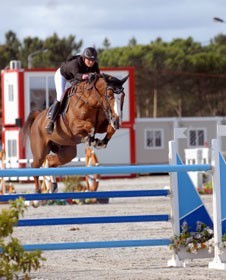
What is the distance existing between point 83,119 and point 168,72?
53.3 metres

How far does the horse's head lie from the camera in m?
10.4

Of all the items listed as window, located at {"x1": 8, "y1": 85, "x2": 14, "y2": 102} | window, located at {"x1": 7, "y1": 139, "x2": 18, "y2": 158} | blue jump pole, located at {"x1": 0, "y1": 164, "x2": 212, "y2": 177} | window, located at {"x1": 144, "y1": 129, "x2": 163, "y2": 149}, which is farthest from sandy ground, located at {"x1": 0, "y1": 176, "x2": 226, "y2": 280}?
window, located at {"x1": 144, "y1": 129, "x2": 163, "y2": 149}

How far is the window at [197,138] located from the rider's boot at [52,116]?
34.7m

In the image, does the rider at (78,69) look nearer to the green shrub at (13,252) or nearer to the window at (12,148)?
the green shrub at (13,252)

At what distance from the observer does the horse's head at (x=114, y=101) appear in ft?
34.2

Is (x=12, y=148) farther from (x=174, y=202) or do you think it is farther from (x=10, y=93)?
(x=174, y=202)

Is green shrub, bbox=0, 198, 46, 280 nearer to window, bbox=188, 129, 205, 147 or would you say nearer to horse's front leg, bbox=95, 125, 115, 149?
horse's front leg, bbox=95, 125, 115, 149

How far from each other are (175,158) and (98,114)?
162 centimetres

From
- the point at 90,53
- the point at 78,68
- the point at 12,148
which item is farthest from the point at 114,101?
the point at 12,148

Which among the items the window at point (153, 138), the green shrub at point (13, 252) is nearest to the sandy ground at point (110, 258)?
the green shrub at point (13, 252)

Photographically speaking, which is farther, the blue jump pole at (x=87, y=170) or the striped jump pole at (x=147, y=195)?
the striped jump pole at (x=147, y=195)

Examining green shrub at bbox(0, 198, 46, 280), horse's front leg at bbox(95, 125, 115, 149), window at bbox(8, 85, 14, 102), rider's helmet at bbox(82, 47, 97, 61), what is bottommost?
green shrub at bbox(0, 198, 46, 280)

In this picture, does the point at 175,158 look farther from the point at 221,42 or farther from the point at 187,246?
the point at 221,42

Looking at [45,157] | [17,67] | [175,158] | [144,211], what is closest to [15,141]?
[17,67]
